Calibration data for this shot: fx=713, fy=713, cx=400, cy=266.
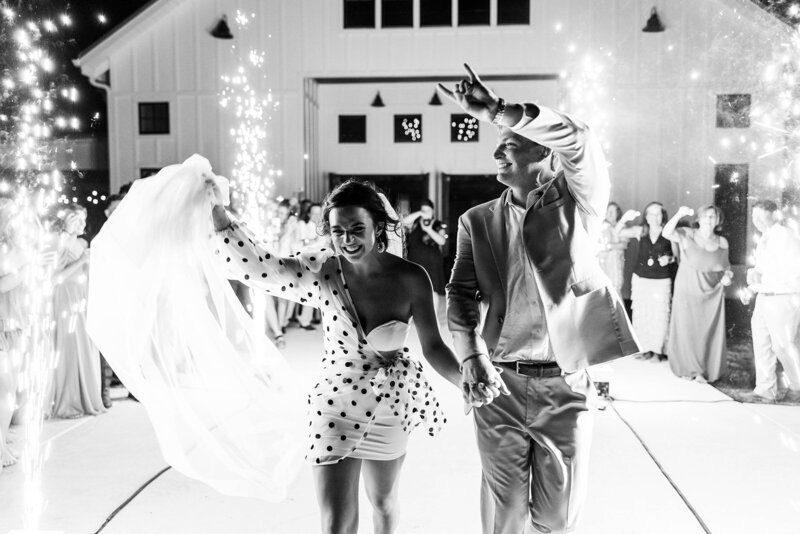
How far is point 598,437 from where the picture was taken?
5422 mm

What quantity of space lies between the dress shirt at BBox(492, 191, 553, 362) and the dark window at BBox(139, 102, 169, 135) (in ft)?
54.1

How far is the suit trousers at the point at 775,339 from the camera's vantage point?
6.68 metres

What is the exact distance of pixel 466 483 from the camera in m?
4.48

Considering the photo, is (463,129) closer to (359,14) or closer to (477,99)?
(359,14)

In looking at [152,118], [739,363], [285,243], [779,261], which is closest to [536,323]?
[779,261]

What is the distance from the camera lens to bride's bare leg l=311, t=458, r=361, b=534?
8.50 ft

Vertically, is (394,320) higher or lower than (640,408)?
higher

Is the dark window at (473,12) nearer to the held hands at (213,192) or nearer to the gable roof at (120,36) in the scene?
the gable roof at (120,36)

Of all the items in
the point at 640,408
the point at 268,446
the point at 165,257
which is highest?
the point at 165,257

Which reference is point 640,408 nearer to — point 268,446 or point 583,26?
point 268,446

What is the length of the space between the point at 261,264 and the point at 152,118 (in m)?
16.3

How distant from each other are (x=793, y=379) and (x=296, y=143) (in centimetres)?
1222

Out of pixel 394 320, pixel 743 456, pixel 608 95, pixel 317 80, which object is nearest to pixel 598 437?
pixel 743 456

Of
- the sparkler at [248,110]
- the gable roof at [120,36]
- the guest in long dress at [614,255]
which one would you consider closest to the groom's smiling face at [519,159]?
the guest in long dress at [614,255]
